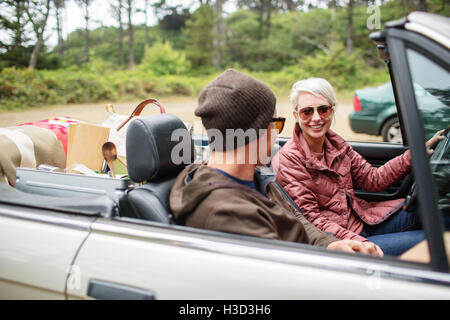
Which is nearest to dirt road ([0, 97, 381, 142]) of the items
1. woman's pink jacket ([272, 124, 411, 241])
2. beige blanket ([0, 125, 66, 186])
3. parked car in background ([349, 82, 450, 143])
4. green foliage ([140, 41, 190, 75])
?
parked car in background ([349, 82, 450, 143])

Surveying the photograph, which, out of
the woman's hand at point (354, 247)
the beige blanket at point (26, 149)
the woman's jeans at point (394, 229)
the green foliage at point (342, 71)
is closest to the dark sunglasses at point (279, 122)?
the woman's hand at point (354, 247)

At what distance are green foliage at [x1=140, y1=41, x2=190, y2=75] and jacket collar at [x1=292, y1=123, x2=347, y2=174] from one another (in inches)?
765

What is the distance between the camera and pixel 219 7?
26.0m

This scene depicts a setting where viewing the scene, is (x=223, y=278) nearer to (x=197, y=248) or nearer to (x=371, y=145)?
(x=197, y=248)

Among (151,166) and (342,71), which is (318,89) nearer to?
(151,166)

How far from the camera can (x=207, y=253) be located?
4.21 ft

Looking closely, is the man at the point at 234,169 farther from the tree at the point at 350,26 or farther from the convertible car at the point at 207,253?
the tree at the point at 350,26

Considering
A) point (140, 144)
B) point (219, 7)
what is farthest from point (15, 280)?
point (219, 7)

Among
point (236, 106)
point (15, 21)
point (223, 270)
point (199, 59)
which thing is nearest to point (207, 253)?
point (223, 270)

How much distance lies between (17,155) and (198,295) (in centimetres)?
152

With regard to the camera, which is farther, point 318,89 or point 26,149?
point 318,89

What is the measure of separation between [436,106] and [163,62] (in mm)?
20794

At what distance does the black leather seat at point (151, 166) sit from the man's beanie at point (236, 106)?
0.90 feet

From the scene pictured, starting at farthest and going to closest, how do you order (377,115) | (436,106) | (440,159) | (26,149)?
(377,115) → (26,149) → (440,159) → (436,106)
